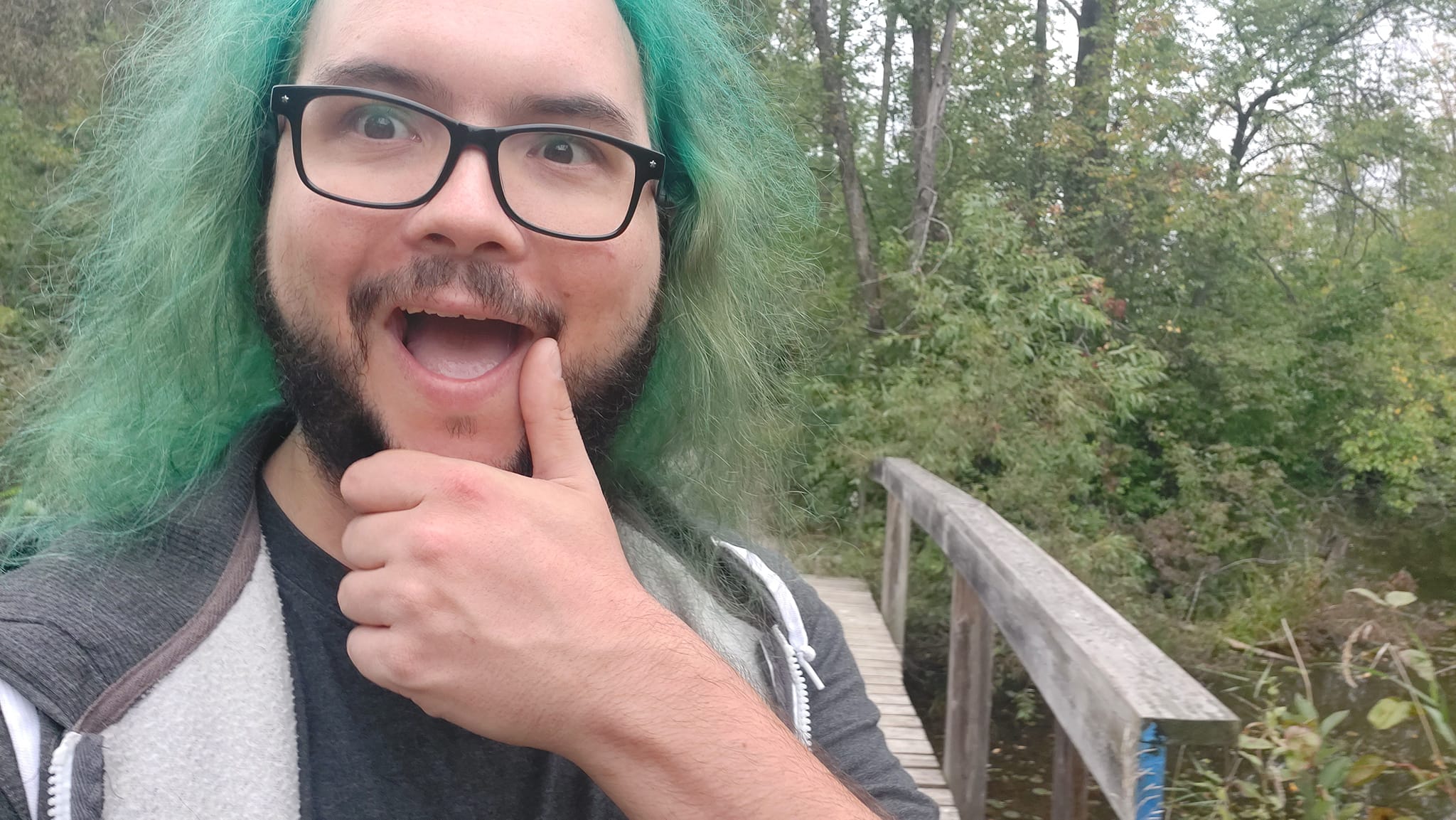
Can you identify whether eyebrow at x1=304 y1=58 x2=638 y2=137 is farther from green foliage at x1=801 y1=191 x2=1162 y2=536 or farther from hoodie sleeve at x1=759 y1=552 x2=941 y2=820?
green foliage at x1=801 y1=191 x2=1162 y2=536

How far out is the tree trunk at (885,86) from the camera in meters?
Answer: 10.2

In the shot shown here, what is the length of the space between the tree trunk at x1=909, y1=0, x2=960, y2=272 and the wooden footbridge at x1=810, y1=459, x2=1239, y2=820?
16.5ft

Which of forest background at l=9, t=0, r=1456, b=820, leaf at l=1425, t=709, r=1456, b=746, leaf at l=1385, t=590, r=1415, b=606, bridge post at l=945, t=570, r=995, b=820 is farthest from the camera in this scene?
forest background at l=9, t=0, r=1456, b=820

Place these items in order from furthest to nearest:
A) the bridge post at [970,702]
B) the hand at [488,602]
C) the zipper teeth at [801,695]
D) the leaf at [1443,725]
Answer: the bridge post at [970,702], the leaf at [1443,725], the zipper teeth at [801,695], the hand at [488,602]

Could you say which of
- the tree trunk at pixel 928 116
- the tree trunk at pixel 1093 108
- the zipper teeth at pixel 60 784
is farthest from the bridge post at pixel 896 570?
the tree trunk at pixel 1093 108

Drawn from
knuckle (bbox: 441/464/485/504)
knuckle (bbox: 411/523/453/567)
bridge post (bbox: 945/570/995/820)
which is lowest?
bridge post (bbox: 945/570/995/820)

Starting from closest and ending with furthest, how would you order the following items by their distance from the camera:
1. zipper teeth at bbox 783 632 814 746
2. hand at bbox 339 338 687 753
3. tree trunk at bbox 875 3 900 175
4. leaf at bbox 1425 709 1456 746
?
hand at bbox 339 338 687 753 < zipper teeth at bbox 783 632 814 746 < leaf at bbox 1425 709 1456 746 < tree trunk at bbox 875 3 900 175

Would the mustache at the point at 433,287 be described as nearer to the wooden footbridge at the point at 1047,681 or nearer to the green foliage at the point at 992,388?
the wooden footbridge at the point at 1047,681

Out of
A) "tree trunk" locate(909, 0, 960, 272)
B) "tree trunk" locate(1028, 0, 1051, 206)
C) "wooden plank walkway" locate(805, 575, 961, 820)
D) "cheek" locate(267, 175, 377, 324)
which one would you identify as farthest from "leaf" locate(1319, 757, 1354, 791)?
"tree trunk" locate(1028, 0, 1051, 206)

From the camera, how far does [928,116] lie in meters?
9.30

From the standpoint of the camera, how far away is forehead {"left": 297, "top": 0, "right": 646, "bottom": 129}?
106 centimetres

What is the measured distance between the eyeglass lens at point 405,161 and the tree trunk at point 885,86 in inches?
377

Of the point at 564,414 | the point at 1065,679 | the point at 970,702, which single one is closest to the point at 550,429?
the point at 564,414

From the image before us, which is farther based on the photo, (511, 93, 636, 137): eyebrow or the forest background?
the forest background
